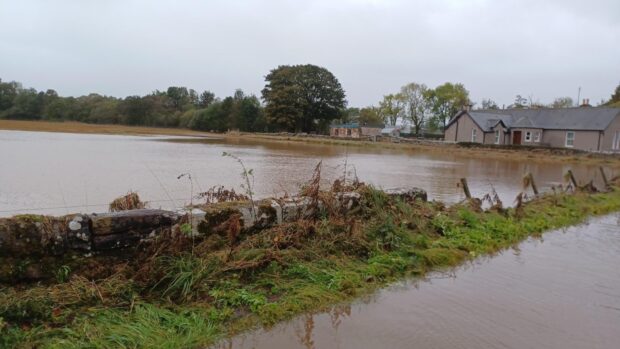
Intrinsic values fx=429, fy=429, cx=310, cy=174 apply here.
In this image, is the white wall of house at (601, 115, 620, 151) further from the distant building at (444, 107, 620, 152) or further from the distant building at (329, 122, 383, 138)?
the distant building at (329, 122, 383, 138)

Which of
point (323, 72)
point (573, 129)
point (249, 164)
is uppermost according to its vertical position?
point (323, 72)

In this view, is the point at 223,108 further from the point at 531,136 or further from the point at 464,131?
the point at 531,136

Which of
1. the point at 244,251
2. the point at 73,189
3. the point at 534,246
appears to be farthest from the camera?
the point at 73,189

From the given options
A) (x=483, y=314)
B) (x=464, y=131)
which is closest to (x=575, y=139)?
(x=464, y=131)

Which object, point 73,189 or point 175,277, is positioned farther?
point 73,189

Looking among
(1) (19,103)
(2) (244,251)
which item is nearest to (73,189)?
(2) (244,251)

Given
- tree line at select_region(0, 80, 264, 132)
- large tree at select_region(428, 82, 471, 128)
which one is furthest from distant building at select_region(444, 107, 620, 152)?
tree line at select_region(0, 80, 264, 132)

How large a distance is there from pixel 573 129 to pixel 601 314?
48831 millimetres

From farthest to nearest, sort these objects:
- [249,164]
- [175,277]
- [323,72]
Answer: [323,72] < [249,164] < [175,277]

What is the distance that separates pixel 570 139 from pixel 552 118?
3751 mm

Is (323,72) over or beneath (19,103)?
over

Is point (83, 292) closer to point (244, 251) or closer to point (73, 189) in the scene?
point (244, 251)

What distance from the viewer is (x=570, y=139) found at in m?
46.3

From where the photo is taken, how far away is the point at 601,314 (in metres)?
4.41
